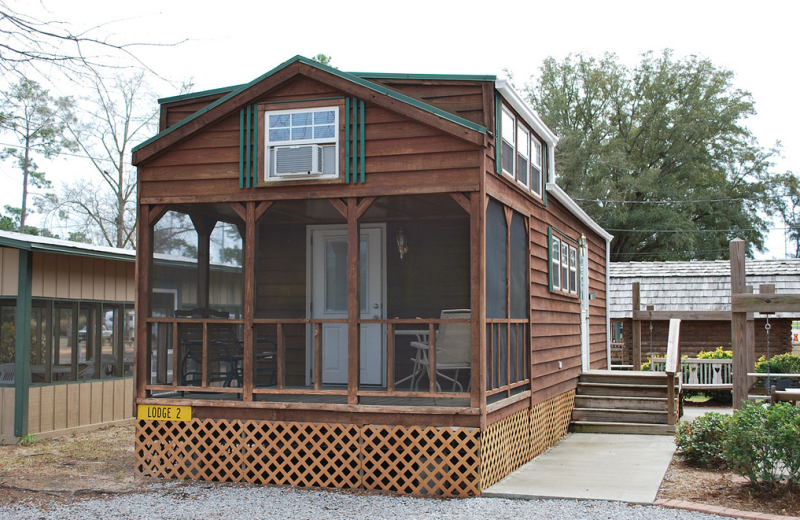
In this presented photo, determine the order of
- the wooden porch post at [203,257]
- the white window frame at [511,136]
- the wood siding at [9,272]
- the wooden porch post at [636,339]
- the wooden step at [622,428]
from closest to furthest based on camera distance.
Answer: the white window frame at [511,136]
the wooden porch post at [203,257]
the wood siding at [9,272]
the wooden step at [622,428]
the wooden porch post at [636,339]

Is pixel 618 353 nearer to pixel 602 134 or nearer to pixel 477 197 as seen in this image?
pixel 602 134

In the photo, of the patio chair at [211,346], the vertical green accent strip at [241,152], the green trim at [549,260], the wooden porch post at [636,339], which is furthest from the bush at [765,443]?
the wooden porch post at [636,339]

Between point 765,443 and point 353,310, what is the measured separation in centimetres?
389

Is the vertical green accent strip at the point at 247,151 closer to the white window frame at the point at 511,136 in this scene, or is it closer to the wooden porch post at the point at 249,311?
the wooden porch post at the point at 249,311

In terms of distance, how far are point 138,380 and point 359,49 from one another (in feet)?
78.8

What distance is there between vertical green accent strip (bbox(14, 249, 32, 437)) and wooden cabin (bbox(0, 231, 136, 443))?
0.01 m

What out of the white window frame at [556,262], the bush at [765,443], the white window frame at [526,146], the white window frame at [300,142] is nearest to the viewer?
the bush at [765,443]

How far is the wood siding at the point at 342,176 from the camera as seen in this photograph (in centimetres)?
707

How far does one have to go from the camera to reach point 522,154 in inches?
353

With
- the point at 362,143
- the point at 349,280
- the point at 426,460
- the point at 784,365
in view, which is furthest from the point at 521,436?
the point at 784,365

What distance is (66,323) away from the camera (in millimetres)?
11008

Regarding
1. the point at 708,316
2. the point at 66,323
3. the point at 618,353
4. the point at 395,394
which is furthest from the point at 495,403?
the point at 618,353

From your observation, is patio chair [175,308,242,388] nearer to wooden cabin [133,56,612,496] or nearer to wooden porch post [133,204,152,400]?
wooden cabin [133,56,612,496]

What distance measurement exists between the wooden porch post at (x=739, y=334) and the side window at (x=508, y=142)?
12.7 ft
